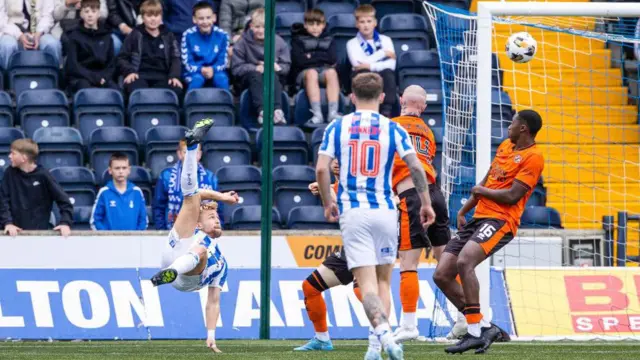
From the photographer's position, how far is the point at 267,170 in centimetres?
1330

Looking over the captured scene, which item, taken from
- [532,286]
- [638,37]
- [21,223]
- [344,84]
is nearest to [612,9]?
[638,37]

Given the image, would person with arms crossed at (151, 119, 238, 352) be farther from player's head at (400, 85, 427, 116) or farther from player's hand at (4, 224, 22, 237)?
player's hand at (4, 224, 22, 237)

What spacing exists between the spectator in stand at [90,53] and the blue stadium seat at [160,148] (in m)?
1.26

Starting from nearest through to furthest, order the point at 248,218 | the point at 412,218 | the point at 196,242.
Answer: the point at 412,218, the point at 196,242, the point at 248,218

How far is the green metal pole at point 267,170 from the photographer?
13.2 m

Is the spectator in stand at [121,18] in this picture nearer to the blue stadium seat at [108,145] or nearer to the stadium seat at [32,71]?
the stadium seat at [32,71]

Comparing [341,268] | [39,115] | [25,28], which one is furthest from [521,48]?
[25,28]

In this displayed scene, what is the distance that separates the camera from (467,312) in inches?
431

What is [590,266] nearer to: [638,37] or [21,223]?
[638,37]

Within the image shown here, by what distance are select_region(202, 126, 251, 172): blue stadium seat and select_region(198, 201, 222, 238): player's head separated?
4.80 metres

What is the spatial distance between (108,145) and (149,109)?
91 centimetres

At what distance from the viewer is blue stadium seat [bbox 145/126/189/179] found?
645 inches

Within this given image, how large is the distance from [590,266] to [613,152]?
3033mm

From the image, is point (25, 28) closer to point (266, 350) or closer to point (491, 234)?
point (266, 350)
